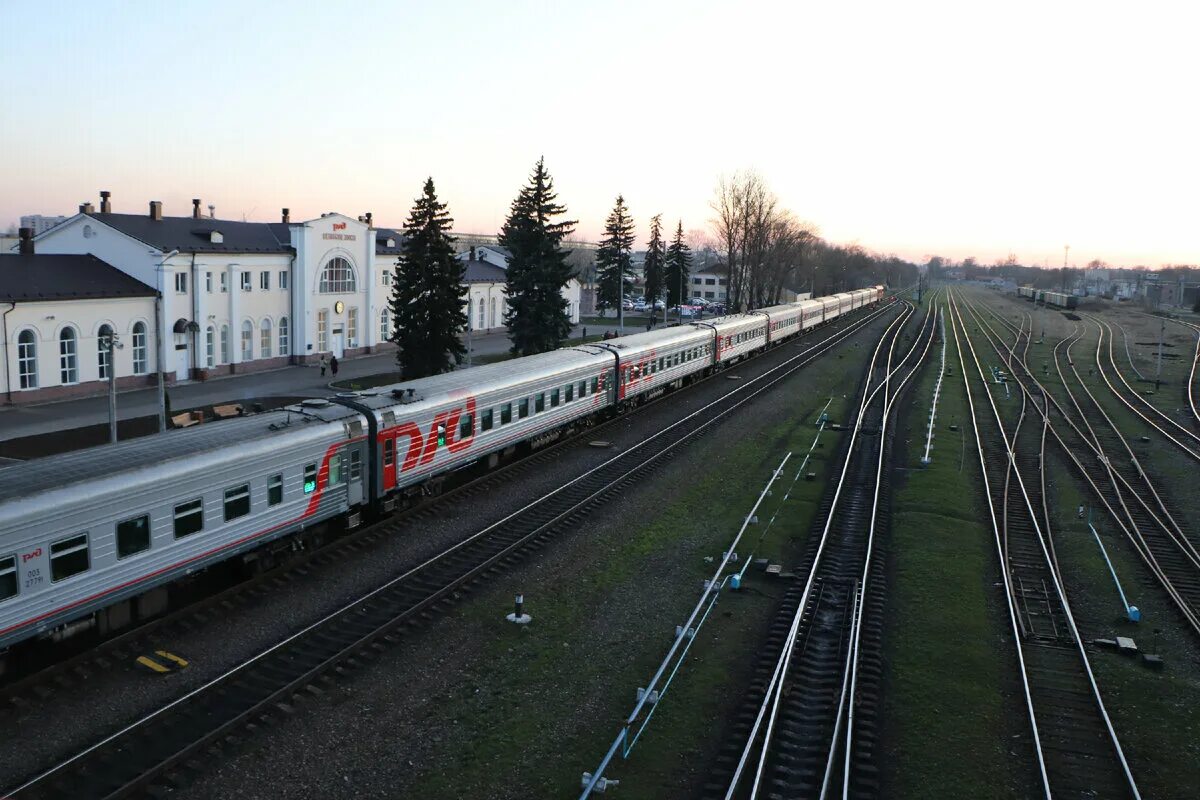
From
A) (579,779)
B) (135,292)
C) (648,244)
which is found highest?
(648,244)

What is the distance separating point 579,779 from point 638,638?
14.5 ft

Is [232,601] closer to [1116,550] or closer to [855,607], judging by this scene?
[855,607]

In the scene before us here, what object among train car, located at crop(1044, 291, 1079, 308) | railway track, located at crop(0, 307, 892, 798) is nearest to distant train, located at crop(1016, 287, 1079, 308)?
train car, located at crop(1044, 291, 1079, 308)

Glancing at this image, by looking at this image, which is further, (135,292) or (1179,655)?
(135,292)

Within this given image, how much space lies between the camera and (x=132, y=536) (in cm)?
1423

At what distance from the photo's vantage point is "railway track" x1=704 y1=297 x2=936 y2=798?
11.6 metres

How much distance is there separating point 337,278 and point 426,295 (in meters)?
13.6

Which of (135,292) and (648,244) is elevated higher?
(648,244)

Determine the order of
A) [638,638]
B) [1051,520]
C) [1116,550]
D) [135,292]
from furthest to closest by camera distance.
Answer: [135,292], [1051,520], [1116,550], [638,638]

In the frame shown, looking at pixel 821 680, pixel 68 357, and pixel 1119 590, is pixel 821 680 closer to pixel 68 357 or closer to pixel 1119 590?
pixel 1119 590

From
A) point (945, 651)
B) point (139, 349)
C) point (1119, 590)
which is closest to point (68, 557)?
point (945, 651)

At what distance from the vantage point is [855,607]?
16609mm

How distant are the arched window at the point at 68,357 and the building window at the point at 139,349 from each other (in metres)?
3.22

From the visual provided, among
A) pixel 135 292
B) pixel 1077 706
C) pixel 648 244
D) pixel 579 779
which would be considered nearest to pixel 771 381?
pixel 135 292
